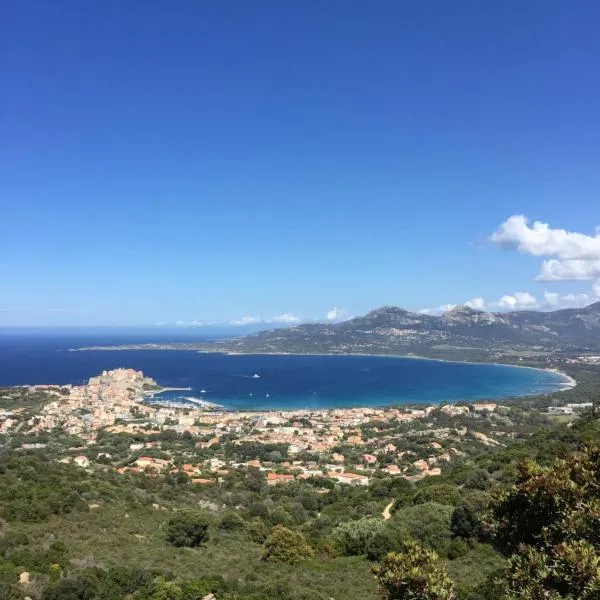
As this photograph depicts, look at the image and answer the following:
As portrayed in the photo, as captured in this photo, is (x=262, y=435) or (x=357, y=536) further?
(x=262, y=435)

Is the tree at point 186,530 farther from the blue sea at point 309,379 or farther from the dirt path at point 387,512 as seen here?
the blue sea at point 309,379

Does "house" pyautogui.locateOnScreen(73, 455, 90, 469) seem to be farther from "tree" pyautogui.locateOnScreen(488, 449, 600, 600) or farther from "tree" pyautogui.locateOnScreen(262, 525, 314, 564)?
"tree" pyautogui.locateOnScreen(488, 449, 600, 600)

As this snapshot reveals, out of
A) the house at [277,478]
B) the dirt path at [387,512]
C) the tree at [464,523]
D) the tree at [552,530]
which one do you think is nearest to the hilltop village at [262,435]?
the house at [277,478]

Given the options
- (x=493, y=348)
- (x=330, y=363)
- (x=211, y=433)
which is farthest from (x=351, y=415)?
(x=493, y=348)

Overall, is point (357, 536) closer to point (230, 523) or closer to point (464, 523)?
point (464, 523)

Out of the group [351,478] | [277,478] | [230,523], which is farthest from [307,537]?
[351,478]

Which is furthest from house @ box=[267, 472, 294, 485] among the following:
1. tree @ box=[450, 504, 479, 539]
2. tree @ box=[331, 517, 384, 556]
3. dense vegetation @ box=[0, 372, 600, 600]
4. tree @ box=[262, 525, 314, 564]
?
tree @ box=[450, 504, 479, 539]
